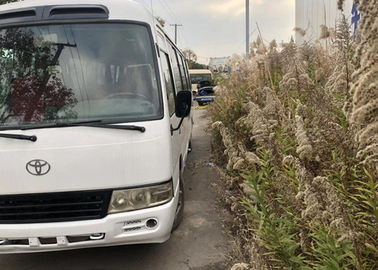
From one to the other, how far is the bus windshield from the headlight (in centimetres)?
66

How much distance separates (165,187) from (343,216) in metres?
1.58

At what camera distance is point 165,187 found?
3.05 m

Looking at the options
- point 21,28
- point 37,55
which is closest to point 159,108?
point 37,55

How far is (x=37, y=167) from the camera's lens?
9.33 ft

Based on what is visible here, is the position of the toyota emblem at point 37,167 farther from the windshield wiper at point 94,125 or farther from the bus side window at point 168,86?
the bus side window at point 168,86

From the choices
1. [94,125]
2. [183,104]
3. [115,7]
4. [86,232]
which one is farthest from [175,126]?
[86,232]

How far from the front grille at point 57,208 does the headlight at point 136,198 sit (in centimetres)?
7

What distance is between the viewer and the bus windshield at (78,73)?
3.13 meters

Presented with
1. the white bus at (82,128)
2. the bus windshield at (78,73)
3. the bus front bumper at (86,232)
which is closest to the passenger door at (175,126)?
the white bus at (82,128)

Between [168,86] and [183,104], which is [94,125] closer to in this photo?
[183,104]

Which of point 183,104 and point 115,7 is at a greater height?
point 115,7

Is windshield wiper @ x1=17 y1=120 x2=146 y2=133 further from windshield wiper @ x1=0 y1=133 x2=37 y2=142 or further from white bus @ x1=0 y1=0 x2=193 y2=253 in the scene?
windshield wiper @ x1=0 y1=133 x2=37 y2=142

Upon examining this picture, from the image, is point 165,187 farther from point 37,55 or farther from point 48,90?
point 37,55

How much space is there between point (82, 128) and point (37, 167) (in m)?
0.50
